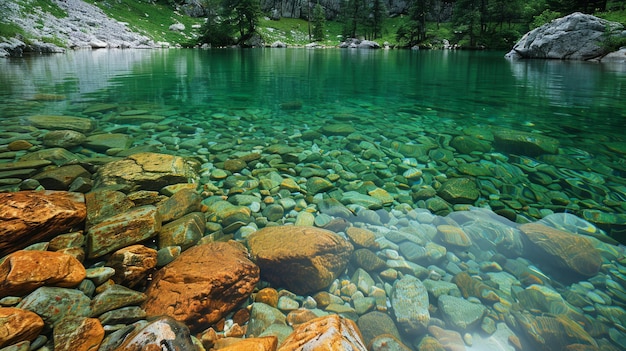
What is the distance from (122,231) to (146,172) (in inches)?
85.8

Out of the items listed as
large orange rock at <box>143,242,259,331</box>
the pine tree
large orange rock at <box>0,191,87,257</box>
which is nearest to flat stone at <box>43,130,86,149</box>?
large orange rock at <box>0,191,87,257</box>

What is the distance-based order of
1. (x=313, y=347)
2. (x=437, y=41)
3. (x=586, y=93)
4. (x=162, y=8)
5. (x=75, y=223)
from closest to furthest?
(x=313, y=347)
(x=75, y=223)
(x=586, y=93)
(x=437, y=41)
(x=162, y=8)

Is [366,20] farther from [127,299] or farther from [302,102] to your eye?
[127,299]

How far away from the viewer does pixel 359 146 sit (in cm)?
840

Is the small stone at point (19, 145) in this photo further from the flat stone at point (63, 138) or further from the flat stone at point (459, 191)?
the flat stone at point (459, 191)

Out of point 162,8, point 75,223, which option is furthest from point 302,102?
point 162,8

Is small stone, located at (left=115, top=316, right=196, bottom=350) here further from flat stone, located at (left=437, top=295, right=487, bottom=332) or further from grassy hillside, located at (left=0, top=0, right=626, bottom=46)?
grassy hillside, located at (left=0, top=0, right=626, bottom=46)

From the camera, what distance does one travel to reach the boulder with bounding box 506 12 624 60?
3672cm

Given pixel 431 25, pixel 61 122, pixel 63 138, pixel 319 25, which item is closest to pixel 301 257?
pixel 63 138

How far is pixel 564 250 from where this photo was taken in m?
4.06

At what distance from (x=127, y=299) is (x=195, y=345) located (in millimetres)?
1037

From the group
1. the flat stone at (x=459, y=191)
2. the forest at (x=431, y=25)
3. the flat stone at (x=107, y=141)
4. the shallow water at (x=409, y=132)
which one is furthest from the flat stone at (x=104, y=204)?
the forest at (x=431, y=25)

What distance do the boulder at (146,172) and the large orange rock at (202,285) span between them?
244cm

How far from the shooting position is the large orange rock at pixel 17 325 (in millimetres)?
2414
